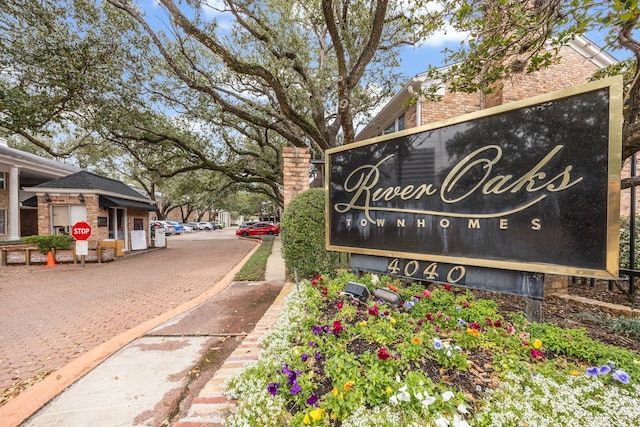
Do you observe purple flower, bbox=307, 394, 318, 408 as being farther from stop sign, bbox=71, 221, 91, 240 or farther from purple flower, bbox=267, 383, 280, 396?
stop sign, bbox=71, 221, 91, 240

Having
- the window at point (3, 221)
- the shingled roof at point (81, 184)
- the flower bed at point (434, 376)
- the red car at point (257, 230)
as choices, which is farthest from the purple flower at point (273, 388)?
the red car at point (257, 230)

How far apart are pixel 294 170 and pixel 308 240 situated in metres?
1.75

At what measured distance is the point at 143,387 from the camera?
244cm

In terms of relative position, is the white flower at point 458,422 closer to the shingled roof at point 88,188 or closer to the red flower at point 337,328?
the red flower at point 337,328

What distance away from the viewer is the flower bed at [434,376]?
4.80 feet

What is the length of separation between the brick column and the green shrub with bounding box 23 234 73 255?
9698 mm

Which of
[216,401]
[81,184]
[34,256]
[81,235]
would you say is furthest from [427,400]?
[81,184]

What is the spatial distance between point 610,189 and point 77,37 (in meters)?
11.7

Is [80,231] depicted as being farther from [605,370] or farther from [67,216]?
[605,370]

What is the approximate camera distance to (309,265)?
4.72 metres

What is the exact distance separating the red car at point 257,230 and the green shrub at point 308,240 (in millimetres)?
19572

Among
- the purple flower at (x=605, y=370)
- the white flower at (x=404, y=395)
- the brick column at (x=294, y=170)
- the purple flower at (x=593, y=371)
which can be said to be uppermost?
the brick column at (x=294, y=170)

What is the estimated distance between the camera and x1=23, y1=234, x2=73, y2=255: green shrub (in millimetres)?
9633

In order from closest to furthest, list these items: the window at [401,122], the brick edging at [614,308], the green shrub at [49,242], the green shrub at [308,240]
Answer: the brick edging at [614,308] → the green shrub at [308,240] → the green shrub at [49,242] → the window at [401,122]
